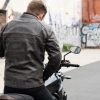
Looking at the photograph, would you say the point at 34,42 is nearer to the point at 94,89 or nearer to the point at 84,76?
the point at 94,89

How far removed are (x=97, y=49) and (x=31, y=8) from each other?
25766 mm

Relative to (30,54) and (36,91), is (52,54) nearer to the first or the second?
(30,54)

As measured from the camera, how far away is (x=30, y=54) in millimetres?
5078

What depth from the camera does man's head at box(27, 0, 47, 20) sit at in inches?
203

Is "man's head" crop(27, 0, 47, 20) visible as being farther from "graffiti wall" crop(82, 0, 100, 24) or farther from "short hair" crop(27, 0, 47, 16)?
"graffiti wall" crop(82, 0, 100, 24)

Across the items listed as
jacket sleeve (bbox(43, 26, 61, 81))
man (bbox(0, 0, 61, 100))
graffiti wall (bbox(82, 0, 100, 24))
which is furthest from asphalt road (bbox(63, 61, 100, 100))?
graffiti wall (bbox(82, 0, 100, 24))

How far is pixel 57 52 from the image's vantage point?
16.9 ft

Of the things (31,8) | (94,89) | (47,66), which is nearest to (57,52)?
(47,66)

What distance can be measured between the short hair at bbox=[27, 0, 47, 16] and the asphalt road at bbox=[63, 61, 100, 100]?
601 centimetres

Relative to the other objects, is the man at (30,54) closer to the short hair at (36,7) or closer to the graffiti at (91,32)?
the short hair at (36,7)

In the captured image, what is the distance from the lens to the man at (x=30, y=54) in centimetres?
505

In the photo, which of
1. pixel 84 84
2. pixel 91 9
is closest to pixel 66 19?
pixel 91 9

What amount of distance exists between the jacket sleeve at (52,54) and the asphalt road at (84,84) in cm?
587

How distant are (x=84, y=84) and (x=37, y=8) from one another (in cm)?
855
